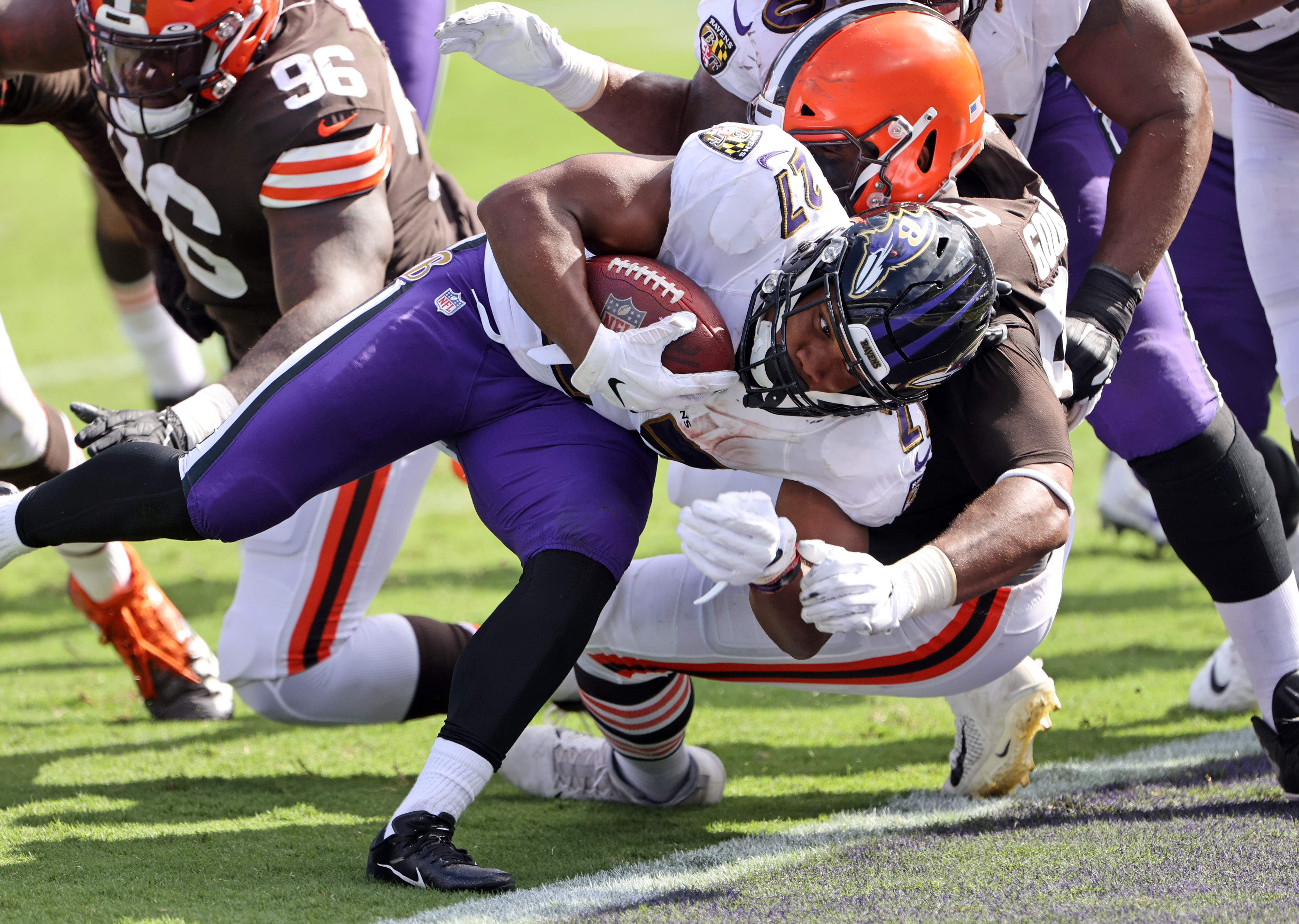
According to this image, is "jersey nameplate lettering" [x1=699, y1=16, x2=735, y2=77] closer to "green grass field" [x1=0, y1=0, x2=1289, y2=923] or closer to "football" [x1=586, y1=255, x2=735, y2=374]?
"football" [x1=586, y1=255, x2=735, y2=374]

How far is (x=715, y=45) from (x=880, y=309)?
3.01ft

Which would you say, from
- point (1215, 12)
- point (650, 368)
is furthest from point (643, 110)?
point (1215, 12)

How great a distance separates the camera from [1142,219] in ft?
8.48

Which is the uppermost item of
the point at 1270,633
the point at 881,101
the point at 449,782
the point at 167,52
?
the point at 167,52

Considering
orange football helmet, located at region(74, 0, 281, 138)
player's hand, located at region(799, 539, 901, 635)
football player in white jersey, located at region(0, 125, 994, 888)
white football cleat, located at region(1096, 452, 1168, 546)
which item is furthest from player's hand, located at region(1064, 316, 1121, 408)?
white football cleat, located at region(1096, 452, 1168, 546)

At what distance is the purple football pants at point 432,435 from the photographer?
2287mm

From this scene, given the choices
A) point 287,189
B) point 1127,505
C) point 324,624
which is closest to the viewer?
point 287,189

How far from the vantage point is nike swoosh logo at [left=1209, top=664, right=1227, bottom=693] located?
333cm

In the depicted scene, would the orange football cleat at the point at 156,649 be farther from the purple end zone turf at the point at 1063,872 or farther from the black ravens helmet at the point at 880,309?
the black ravens helmet at the point at 880,309

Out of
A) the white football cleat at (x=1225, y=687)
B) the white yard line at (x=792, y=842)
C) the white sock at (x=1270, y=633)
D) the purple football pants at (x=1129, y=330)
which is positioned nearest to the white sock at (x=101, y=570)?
the white yard line at (x=792, y=842)

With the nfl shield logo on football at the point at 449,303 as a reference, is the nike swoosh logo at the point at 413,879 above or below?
below

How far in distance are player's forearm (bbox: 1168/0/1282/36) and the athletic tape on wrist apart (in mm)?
1275

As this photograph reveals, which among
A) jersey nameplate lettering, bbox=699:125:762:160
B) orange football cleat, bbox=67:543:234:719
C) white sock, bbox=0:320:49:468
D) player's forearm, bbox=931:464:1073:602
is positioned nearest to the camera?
player's forearm, bbox=931:464:1073:602

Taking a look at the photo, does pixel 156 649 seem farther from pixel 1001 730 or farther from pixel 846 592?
pixel 846 592
